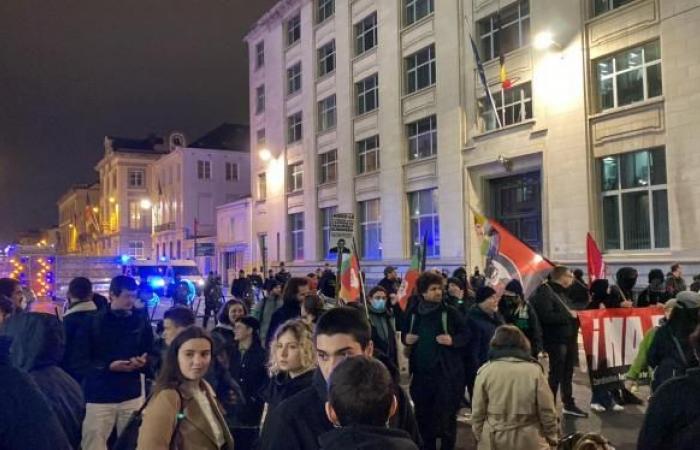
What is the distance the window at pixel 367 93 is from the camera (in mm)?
31031

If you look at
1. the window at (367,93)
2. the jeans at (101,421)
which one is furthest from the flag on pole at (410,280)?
the window at (367,93)

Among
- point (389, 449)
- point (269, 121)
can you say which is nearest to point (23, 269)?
point (389, 449)

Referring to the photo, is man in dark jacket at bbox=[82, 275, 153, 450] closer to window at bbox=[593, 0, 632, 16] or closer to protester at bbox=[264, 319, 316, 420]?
protester at bbox=[264, 319, 316, 420]

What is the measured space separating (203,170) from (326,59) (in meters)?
26.0

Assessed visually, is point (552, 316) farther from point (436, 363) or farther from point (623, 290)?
point (436, 363)

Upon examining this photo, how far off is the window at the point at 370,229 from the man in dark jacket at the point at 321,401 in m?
27.0

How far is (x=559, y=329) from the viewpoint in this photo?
846cm

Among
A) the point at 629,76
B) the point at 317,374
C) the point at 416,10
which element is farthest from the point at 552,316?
the point at 416,10

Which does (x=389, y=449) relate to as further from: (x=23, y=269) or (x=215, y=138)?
(x=215, y=138)

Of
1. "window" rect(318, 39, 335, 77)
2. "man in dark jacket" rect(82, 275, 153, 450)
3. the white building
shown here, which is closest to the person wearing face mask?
"man in dark jacket" rect(82, 275, 153, 450)

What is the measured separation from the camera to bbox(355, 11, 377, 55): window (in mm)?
31234

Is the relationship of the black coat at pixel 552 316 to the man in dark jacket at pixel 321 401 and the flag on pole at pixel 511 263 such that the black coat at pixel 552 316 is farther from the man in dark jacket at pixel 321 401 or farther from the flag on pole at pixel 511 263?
the man in dark jacket at pixel 321 401

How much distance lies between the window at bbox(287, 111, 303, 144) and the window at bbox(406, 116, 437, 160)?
11215mm

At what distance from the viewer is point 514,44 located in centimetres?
2289
